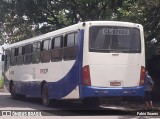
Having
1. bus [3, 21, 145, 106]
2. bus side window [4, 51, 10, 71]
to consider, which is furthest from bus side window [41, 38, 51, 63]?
bus side window [4, 51, 10, 71]

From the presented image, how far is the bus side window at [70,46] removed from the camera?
14392 mm

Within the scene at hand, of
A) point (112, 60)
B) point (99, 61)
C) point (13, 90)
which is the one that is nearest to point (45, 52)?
point (99, 61)

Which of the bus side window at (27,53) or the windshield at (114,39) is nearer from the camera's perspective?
the windshield at (114,39)

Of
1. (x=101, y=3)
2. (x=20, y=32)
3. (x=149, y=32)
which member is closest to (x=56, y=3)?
(x=101, y=3)

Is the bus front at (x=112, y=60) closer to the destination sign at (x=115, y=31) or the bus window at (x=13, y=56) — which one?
the destination sign at (x=115, y=31)

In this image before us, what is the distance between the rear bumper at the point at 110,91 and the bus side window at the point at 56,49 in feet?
7.98

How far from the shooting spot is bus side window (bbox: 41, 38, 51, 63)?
55.5 ft

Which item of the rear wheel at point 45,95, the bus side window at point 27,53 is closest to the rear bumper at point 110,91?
the rear wheel at point 45,95

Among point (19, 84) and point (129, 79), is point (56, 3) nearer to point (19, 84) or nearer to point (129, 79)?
point (19, 84)

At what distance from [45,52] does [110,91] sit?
4.50 meters

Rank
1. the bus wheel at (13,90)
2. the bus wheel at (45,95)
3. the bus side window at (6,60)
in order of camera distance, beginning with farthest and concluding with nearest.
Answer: the bus side window at (6,60), the bus wheel at (13,90), the bus wheel at (45,95)

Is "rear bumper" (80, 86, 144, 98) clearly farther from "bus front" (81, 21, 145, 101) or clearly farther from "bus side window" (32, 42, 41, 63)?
"bus side window" (32, 42, 41, 63)

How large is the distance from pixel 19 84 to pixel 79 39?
27.3ft

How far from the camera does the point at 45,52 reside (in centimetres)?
1730
